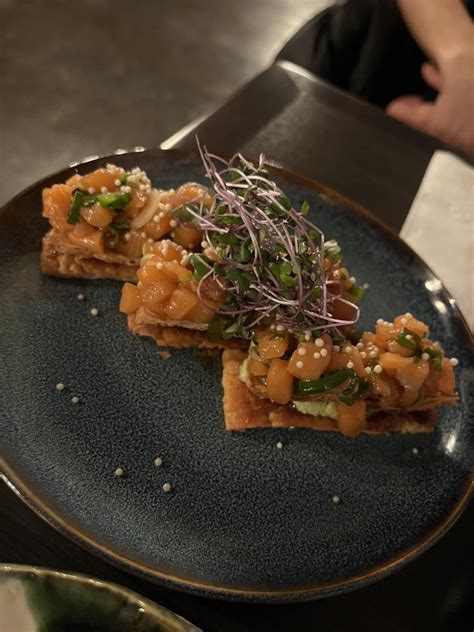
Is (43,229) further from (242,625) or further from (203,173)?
(242,625)

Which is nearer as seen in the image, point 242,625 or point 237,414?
point 242,625

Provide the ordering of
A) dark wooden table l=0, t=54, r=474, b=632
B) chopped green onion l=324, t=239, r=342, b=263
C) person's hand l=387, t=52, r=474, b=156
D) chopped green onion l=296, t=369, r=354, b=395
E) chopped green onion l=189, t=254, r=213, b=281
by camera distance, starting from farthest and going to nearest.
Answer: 1. person's hand l=387, t=52, r=474, b=156
2. chopped green onion l=324, t=239, r=342, b=263
3. chopped green onion l=189, t=254, r=213, b=281
4. chopped green onion l=296, t=369, r=354, b=395
5. dark wooden table l=0, t=54, r=474, b=632

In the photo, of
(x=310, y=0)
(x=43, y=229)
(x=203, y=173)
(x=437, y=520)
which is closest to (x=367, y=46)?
(x=203, y=173)

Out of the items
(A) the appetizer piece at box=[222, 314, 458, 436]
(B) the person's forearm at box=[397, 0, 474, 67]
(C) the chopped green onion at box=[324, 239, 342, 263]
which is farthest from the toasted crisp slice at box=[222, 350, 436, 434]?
(B) the person's forearm at box=[397, 0, 474, 67]

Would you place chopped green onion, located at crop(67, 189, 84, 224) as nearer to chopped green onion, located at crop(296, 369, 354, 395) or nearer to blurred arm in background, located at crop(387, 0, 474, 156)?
chopped green onion, located at crop(296, 369, 354, 395)

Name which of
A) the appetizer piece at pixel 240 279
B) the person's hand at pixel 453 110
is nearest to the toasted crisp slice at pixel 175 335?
the appetizer piece at pixel 240 279

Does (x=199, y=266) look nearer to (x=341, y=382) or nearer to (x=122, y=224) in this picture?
(x=122, y=224)
